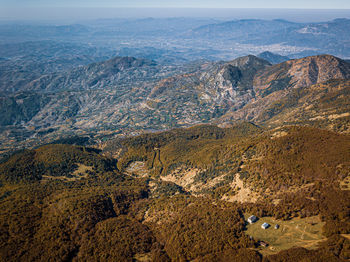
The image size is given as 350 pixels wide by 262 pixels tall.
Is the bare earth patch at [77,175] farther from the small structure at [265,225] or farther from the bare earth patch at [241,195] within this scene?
the small structure at [265,225]

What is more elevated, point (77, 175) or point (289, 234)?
point (289, 234)

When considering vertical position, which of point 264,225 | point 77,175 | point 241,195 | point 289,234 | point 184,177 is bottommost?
point 77,175

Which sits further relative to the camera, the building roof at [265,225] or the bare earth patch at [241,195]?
the bare earth patch at [241,195]

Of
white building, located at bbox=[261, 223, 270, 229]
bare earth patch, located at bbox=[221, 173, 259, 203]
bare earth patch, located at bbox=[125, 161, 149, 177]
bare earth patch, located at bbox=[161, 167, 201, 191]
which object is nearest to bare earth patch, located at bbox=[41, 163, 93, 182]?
bare earth patch, located at bbox=[125, 161, 149, 177]

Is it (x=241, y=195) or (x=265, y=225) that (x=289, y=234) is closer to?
(x=265, y=225)

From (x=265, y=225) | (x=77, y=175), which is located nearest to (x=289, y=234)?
(x=265, y=225)

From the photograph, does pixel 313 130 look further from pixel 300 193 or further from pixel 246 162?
pixel 300 193

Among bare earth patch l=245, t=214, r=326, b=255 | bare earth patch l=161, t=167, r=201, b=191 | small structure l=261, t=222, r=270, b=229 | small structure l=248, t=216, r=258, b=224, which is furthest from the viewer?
bare earth patch l=161, t=167, r=201, b=191

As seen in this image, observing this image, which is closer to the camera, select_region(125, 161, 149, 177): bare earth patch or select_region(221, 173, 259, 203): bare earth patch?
select_region(221, 173, 259, 203): bare earth patch

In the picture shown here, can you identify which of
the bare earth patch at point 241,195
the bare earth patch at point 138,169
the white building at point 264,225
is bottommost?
the bare earth patch at point 138,169

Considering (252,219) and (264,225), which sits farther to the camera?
(252,219)

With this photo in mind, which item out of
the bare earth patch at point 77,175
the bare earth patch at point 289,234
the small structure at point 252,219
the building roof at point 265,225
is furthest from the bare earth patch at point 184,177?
the bare earth patch at point 289,234

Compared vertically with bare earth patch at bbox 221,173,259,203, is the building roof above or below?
above

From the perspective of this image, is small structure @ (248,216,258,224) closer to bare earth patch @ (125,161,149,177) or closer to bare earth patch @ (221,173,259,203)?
bare earth patch @ (221,173,259,203)
